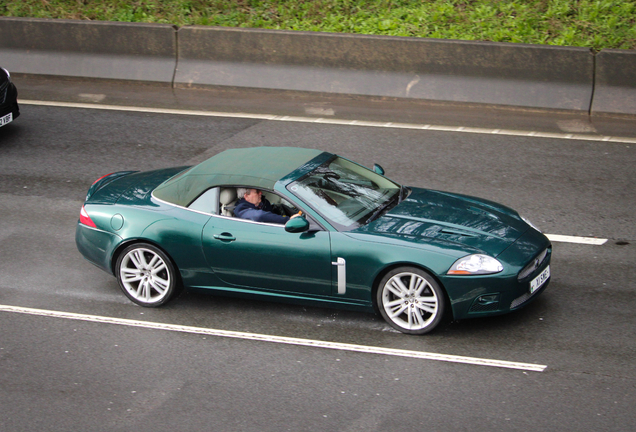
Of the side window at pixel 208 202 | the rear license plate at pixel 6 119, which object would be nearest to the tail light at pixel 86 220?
the side window at pixel 208 202

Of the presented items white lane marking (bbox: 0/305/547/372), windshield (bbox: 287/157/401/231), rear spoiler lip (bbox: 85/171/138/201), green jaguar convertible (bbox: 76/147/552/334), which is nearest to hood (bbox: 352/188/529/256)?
green jaguar convertible (bbox: 76/147/552/334)

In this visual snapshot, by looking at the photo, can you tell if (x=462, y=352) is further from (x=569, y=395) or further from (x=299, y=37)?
(x=299, y=37)

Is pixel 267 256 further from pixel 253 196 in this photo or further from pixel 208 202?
pixel 208 202

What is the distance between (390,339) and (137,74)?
9639 millimetres

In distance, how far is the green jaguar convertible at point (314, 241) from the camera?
6.39 metres

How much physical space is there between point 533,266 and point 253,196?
2.58 m

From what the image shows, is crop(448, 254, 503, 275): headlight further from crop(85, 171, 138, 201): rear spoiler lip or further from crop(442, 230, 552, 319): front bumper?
crop(85, 171, 138, 201): rear spoiler lip

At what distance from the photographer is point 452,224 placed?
22.3 feet

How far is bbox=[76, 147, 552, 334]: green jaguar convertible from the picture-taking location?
6.39 m

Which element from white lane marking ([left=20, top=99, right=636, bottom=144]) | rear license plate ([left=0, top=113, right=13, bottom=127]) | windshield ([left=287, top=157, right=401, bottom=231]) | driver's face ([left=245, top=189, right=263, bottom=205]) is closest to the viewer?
windshield ([left=287, top=157, right=401, bottom=231])

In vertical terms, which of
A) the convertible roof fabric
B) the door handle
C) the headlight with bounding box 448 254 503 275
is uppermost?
the convertible roof fabric

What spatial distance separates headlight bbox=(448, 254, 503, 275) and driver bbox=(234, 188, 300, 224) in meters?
1.52

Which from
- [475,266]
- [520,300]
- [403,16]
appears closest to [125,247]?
[475,266]

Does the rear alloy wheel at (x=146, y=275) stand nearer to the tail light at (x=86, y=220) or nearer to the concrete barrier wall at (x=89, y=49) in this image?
the tail light at (x=86, y=220)
